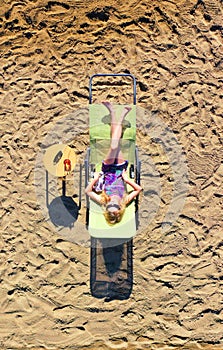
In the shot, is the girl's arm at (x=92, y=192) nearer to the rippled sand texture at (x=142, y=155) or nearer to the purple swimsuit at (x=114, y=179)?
the purple swimsuit at (x=114, y=179)

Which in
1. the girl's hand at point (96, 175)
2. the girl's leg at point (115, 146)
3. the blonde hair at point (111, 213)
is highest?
the girl's leg at point (115, 146)

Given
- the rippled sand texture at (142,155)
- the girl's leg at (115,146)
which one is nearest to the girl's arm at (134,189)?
the girl's leg at (115,146)

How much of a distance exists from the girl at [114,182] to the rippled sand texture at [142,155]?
0.70 feet

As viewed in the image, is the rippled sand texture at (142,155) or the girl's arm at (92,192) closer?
the girl's arm at (92,192)

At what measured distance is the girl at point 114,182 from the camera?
399cm

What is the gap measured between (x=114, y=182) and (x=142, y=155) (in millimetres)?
333

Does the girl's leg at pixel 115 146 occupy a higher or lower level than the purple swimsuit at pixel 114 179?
higher

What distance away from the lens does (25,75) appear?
168 inches

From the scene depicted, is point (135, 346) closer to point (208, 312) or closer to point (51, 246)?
point (208, 312)

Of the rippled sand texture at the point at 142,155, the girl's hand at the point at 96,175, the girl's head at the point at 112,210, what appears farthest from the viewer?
the rippled sand texture at the point at 142,155

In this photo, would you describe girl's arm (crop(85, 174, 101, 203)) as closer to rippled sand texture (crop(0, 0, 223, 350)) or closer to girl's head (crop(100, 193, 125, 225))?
girl's head (crop(100, 193, 125, 225))

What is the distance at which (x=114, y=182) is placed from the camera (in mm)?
4055

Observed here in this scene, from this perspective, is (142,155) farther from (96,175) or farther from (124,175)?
(96,175)

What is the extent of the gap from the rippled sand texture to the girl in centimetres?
21
